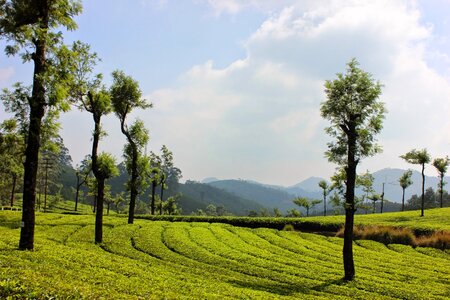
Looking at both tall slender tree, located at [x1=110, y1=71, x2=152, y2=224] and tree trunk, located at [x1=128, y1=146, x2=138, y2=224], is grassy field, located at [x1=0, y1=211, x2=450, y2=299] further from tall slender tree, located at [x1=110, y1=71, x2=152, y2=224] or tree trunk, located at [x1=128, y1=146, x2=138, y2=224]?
tall slender tree, located at [x1=110, y1=71, x2=152, y2=224]

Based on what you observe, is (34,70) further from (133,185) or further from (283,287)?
(133,185)

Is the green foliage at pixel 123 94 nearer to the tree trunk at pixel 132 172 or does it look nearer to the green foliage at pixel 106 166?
the tree trunk at pixel 132 172

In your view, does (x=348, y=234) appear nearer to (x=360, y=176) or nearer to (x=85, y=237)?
(x=360, y=176)

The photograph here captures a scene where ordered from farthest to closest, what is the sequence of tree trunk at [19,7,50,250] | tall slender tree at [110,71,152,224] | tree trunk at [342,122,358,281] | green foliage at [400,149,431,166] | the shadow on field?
green foliage at [400,149,431,166] < tall slender tree at [110,71,152,224] < tree trunk at [342,122,358,281] < tree trunk at [19,7,50,250] < the shadow on field

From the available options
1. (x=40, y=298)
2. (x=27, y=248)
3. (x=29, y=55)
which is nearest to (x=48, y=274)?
(x=40, y=298)

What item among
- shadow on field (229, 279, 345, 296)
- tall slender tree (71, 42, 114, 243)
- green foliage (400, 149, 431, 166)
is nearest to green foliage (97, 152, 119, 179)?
tall slender tree (71, 42, 114, 243)

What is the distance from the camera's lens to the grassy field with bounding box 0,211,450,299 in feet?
44.7

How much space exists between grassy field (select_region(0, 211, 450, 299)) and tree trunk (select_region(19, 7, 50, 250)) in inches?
63.8

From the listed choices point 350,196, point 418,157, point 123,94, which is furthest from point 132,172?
point 418,157

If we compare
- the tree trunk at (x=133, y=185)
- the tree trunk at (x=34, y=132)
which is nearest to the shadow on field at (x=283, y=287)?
the tree trunk at (x=34, y=132)

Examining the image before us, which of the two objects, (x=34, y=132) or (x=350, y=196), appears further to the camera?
(x=350, y=196)

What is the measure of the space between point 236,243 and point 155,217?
38.1 metres

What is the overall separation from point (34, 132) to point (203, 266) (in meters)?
14.7

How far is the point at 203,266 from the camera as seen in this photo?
86.8 ft
